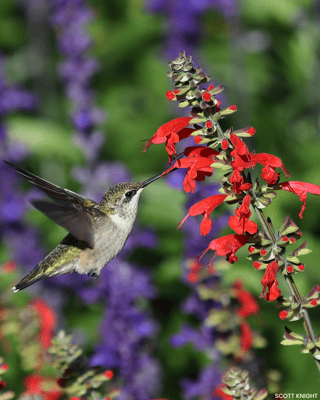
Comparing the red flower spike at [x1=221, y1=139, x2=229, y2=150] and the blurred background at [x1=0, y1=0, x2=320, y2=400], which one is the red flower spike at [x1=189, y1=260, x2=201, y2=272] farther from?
the red flower spike at [x1=221, y1=139, x2=229, y2=150]

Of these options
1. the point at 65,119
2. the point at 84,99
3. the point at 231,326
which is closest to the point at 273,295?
the point at 231,326

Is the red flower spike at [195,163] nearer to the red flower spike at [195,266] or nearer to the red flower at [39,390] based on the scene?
the red flower spike at [195,266]

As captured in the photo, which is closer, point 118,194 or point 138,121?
point 118,194

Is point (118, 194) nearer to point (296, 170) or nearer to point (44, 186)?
point (44, 186)

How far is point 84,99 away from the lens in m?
3.91

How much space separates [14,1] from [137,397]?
6.15m

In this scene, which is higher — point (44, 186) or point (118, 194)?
point (118, 194)

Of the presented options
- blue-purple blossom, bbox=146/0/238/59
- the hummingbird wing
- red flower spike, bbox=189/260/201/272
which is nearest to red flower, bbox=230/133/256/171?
the hummingbird wing

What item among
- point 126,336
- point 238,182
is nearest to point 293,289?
point 238,182

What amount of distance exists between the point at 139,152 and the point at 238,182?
3929 millimetres

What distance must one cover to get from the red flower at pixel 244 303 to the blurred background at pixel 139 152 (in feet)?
0.76

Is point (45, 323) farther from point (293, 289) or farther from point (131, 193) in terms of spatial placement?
point (293, 289)

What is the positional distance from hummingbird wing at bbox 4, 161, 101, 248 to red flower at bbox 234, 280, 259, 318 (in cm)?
70

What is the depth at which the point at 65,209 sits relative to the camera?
187 centimetres
